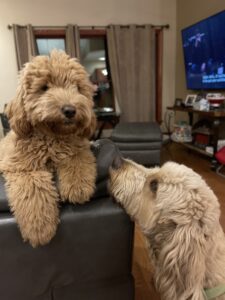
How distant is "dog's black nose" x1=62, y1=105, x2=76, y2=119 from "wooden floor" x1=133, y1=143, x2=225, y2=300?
1.15 m

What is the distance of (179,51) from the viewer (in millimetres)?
5254

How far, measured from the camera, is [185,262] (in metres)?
0.81

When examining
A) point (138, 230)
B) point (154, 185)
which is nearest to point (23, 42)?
point (138, 230)

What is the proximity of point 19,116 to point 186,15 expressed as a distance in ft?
15.7

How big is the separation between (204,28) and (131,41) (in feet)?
4.64

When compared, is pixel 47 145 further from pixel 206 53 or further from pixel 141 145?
pixel 206 53

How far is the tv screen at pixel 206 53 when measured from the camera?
3699mm

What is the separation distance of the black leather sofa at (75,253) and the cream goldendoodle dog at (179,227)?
9cm

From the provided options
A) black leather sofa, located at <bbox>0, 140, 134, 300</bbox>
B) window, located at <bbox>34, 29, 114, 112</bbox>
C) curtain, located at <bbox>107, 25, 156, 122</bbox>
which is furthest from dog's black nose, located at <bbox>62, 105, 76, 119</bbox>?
curtain, located at <bbox>107, 25, 156, 122</bbox>

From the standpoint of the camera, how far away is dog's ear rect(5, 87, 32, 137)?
982 mm

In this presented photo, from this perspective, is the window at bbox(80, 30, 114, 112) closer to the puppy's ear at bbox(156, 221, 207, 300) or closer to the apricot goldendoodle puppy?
the apricot goldendoodle puppy

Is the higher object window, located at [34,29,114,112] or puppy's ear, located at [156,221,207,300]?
window, located at [34,29,114,112]

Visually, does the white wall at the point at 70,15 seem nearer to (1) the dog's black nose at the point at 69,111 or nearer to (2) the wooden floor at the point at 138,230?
(2) the wooden floor at the point at 138,230

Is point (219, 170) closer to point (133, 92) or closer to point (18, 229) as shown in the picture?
point (133, 92)
